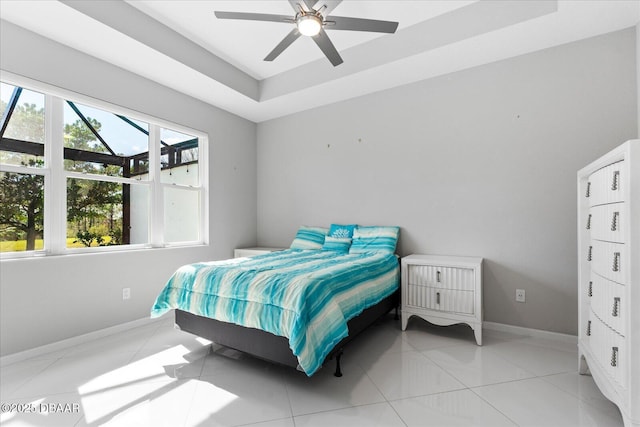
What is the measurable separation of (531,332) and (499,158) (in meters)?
1.64

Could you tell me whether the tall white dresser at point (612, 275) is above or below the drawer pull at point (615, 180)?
below

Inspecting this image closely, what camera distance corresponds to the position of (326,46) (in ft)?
7.45

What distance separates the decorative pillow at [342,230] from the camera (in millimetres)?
3553

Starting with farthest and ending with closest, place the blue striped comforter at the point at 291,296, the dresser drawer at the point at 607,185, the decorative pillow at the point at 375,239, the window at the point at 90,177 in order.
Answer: the decorative pillow at the point at 375,239 < the window at the point at 90,177 < the blue striped comforter at the point at 291,296 < the dresser drawer at the point at 607,185

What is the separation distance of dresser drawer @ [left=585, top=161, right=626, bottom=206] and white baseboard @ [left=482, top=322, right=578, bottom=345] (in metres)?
1.36

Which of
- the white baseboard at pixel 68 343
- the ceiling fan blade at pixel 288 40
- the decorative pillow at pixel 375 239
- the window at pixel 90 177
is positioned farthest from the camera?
the decorative pillow at pixel 375 239

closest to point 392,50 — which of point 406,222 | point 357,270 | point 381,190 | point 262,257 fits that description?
→ point 381,190

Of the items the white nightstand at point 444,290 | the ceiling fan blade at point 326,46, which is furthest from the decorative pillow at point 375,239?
the ceiling fan blade at point 326,46

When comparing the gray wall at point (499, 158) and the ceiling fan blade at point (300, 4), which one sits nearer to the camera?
the ceiling fan blade at point (300, 4)

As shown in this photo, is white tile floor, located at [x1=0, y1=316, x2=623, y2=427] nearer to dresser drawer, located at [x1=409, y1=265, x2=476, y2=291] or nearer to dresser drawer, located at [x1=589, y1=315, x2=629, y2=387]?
dresser drawer, located at [x1=589, y1=315, x2=629, y2=387]

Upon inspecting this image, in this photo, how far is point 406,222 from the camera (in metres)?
3.36

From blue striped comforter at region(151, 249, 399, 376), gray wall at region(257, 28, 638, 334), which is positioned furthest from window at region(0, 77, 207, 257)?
gray wall at region(257, 28, 638, 334)

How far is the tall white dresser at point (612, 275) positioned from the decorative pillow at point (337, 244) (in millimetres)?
2054

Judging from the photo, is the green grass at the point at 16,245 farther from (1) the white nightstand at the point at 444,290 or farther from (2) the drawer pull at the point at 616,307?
(2) the drawer pull at the point at 616,307
